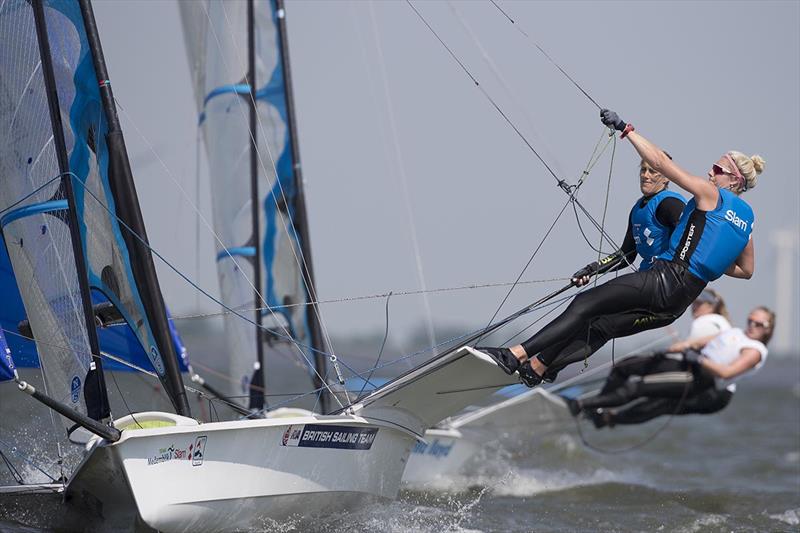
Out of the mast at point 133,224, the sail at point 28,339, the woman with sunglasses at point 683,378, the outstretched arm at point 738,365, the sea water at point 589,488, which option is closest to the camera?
the mast at point 133,224

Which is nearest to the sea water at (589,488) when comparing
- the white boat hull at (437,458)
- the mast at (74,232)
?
the white boat hull at (437,458)

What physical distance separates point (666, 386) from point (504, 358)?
13.5 feet

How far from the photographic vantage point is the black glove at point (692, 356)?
8.33 meters

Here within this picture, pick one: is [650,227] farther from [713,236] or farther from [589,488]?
[589,488]

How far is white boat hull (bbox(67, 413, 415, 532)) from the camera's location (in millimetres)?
4457

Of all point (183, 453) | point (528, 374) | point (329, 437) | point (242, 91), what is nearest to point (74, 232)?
point (183, 453)

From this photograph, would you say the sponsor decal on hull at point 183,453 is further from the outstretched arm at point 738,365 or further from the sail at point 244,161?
the outstretched arm at point 738,365

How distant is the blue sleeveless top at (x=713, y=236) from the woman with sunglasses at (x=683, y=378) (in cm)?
366

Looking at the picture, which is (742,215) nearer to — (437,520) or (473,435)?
(437,520)

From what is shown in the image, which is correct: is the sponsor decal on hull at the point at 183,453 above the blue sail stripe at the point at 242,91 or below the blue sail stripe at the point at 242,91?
below

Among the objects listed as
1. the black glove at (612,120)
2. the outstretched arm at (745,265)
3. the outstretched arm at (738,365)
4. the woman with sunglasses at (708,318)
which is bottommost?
the outstretched arm at (738,365)

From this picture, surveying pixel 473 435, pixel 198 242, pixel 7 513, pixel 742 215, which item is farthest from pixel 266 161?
pixel 742 215

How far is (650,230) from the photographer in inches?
192

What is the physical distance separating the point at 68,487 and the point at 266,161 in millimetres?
3822
